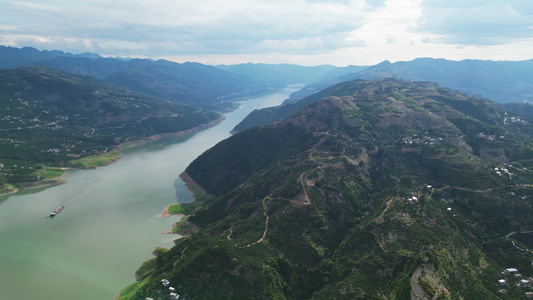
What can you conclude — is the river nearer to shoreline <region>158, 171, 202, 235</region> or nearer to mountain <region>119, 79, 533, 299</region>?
shoreline <region>158, 171, 202, 235</region>

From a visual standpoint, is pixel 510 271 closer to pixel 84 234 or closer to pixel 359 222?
pixel 359 222

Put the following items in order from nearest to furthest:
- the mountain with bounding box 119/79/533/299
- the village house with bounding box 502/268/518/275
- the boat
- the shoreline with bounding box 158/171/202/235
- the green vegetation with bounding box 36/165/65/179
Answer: the mountain with bounding box 119/79/533/299
the village house with bounding box 502/268/518/275
the shoreline with bounding box 158/171/202/235
the boat
the green vegetation with bounding box 36/165/65/179

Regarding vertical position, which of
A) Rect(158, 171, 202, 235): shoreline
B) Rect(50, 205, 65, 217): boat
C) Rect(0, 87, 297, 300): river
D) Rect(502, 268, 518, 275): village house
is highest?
Rect(502, 268, 518, 275): village house

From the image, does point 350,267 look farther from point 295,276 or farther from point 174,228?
point 174,228

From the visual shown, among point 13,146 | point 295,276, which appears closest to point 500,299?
point 295,276

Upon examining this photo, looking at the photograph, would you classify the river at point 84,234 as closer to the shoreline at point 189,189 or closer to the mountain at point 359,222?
the shoreline at point 189,189

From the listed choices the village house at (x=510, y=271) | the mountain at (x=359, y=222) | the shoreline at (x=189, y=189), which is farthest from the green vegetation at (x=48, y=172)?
the village house at (x=510, y=271)

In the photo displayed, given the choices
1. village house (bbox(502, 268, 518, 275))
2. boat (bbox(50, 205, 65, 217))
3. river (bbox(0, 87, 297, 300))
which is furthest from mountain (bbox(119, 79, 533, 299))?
boat (bbox(50, 205, 65, 217))
